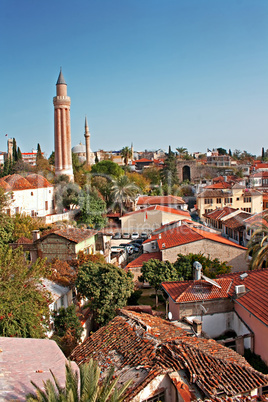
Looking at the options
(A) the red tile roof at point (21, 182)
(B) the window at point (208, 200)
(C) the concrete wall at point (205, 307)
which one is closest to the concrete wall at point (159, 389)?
(C) the concrete wall at point (205, 307)

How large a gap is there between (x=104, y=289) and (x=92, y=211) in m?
23.0

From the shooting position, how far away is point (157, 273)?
17.9 meters

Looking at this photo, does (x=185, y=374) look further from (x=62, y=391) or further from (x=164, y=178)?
(x=164, y=178)

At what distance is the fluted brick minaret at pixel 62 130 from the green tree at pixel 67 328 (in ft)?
117

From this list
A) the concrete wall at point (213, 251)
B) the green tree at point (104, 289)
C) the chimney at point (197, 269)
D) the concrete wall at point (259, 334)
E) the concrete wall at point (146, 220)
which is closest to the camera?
the concrete wall at point (259, 334)

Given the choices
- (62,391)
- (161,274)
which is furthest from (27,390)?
(161,274)

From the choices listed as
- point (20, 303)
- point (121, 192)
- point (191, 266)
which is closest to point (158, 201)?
point (121, 192)

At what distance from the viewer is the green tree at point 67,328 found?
41.0 ft

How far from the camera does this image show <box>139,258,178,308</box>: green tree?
17672 mm

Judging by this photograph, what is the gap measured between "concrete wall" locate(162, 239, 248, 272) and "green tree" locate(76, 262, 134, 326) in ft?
21.9

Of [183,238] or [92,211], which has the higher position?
[92,211]

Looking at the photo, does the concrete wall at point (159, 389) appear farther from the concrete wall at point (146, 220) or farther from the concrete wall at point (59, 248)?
the concrete wall at point (146, 220)

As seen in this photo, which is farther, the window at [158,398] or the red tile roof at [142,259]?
the red tile roof at [142,259]

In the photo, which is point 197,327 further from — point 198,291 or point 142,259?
point 142,259
